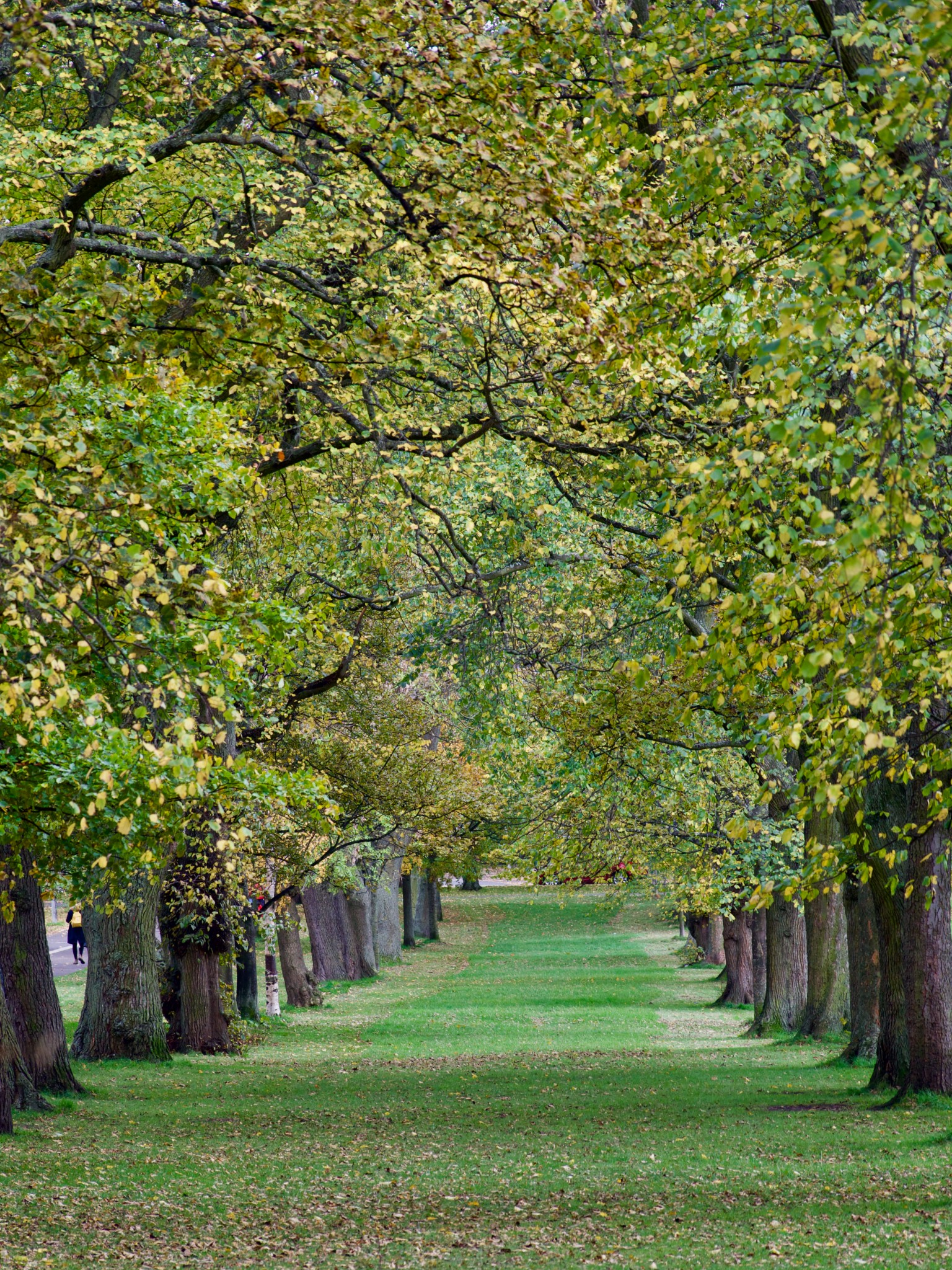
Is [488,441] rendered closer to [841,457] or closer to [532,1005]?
[841,457]

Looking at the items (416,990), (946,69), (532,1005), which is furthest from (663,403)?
(416,990)

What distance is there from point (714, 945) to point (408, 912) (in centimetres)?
1518

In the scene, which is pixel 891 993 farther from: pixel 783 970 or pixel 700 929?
pixel 700 929

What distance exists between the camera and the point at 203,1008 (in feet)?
81.2

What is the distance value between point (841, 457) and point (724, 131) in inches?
175

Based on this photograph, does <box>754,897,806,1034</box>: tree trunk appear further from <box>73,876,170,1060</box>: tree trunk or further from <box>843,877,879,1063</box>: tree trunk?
<box>73,876,170,1060</box>: tree trunk

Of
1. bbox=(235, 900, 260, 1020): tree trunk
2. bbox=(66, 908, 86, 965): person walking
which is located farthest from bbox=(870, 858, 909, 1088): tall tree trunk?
bbox=(66, 908, 86, 965): person walking

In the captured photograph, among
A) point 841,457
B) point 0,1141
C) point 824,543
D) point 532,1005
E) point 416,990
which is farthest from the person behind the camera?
point 416,990

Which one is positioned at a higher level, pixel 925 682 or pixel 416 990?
pixel 925 682

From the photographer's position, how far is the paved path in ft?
147

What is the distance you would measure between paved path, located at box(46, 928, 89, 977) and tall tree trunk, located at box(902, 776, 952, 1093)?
2562 cm

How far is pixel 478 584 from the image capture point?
38.4 feet

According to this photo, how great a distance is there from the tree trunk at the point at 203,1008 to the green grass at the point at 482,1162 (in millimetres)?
1069

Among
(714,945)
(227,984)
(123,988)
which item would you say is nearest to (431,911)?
(714,945)
